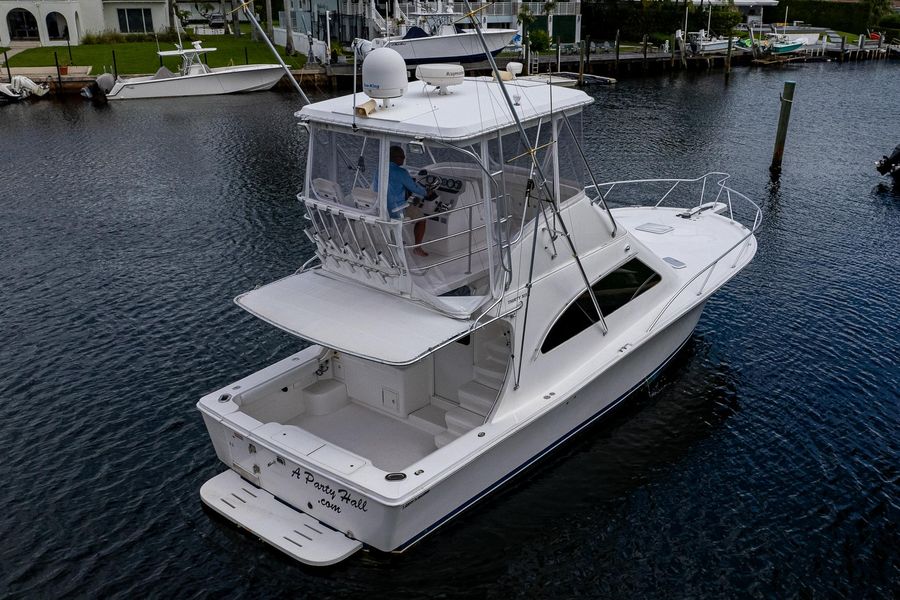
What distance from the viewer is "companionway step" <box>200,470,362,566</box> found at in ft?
31.6

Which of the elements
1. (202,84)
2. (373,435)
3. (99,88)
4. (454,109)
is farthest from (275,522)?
(99,88)

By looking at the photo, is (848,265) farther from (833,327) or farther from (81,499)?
(81,499)

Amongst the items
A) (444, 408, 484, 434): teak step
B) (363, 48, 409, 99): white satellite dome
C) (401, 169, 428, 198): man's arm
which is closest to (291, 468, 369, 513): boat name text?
(444, 408, 484, 434): teak step

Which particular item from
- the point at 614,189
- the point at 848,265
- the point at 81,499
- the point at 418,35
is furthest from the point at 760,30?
the point at 81,499

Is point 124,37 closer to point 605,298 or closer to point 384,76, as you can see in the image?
point 384,76

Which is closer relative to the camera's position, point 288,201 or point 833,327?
point 833,327

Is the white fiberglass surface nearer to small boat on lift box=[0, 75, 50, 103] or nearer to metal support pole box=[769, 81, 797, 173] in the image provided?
metal support pole box=[769, 81, 797, 173]

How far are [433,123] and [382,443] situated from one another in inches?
179

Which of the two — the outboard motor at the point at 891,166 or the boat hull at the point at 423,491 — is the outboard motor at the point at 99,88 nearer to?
the outboard motor at the point at 891,166

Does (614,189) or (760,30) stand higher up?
(760,30)

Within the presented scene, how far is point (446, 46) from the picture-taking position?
46688 millimetres

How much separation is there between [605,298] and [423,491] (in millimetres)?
4460

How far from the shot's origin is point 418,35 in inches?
1847

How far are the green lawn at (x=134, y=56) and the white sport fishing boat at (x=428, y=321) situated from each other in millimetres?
41614
